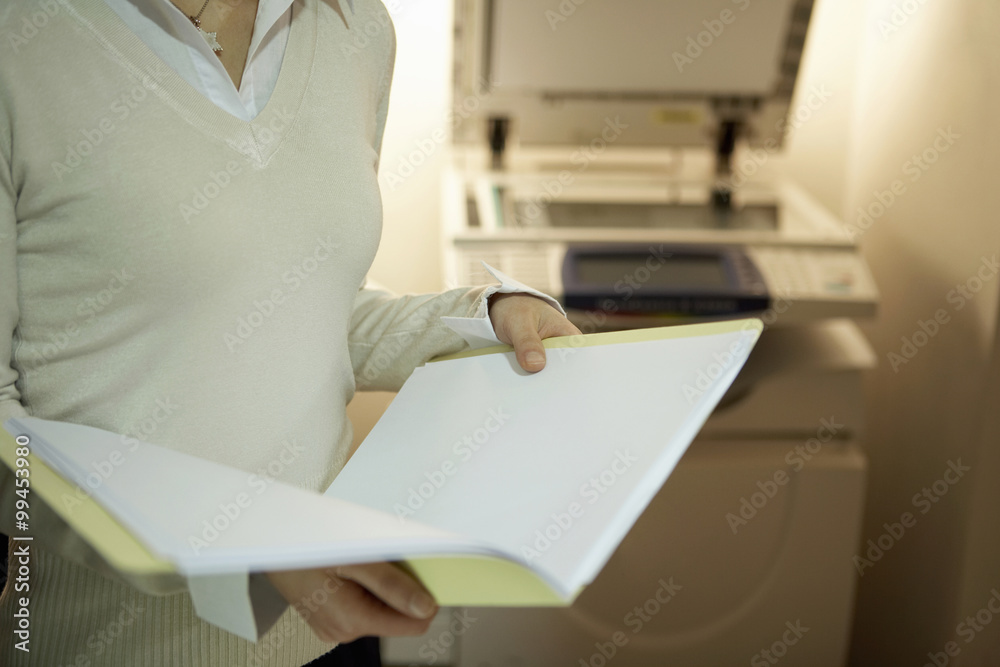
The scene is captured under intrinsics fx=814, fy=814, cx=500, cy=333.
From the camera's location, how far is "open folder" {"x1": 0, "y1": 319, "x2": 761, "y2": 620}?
16.7 inches

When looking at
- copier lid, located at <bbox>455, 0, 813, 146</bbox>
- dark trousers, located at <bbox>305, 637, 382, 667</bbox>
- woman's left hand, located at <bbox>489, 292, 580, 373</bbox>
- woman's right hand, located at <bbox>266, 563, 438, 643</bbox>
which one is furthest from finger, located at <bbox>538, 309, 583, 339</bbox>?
copier lid, located at <bbox>455, 0, 813, 146</bbox>

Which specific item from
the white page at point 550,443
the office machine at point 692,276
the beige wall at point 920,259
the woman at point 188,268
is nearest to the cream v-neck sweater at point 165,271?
the woman at point 188,268

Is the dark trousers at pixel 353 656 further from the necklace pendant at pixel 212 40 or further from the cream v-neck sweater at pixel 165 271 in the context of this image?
the necklace pendant at pixel 212 40

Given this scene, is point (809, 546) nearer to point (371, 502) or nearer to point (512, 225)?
point (512, 225)

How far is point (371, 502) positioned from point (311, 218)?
258 millimetres

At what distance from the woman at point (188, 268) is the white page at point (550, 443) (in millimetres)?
48

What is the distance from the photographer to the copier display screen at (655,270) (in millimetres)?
1235

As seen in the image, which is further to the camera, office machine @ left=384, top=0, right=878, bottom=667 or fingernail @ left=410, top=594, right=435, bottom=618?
office machine @ left=384, top=0, right=878, bottom=667

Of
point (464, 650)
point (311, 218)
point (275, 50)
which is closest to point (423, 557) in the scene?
point (311, 218)

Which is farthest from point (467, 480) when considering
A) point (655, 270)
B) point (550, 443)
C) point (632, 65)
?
point (632, 65)

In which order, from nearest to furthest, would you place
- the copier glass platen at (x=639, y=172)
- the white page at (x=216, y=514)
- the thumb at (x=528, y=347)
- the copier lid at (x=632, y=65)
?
the white page at (x=216, y=514), the thumb at (x=528, y=347), the copier glass platen at (x=639, y=172), the copier lid at (x=632, y=65)

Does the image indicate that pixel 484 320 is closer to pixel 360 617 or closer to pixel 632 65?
pixel 360 617

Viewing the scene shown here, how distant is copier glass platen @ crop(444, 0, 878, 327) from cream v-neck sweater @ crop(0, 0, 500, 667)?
0.50 m

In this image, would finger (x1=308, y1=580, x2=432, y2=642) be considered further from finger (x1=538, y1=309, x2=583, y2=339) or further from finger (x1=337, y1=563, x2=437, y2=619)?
finger (x1=538, y1=309, x2=583, y2=339)
